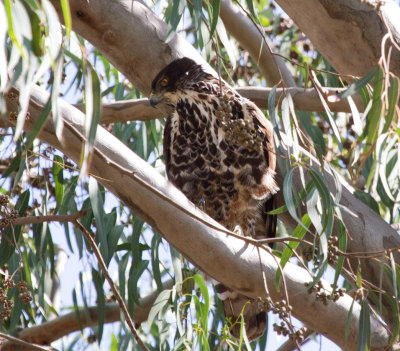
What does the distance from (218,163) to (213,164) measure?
1.0 inches

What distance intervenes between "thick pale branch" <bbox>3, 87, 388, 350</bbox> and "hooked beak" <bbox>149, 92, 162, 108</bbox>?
2.63 feet

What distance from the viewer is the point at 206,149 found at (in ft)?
10.1

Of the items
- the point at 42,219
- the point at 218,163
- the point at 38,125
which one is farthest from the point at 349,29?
the point at 38,125

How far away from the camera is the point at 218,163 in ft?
10.0

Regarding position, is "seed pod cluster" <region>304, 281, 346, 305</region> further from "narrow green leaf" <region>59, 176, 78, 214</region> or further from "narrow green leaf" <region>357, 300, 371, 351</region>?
"narrow green leaf" <region>59, 176, 78, 214</region>

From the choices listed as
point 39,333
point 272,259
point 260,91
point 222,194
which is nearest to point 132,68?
point 260,91

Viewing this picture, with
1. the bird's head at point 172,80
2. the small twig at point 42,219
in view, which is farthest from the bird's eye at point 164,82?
the small twig at point 42,219

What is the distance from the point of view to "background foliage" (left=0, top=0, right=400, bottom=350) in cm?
142

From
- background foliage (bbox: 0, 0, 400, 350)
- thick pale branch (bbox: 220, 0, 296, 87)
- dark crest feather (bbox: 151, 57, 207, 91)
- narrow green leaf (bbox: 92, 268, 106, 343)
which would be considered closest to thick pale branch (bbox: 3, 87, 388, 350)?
background foliage (bbox: 0, 0, 400, 350)

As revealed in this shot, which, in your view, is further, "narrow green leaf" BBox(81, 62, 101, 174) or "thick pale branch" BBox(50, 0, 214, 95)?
"thick pale branch" BBox(50, 0, 214, 95)

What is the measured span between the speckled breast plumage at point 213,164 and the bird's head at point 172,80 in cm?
6

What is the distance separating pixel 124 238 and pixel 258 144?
173cm

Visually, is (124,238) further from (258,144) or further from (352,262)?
(258,144)

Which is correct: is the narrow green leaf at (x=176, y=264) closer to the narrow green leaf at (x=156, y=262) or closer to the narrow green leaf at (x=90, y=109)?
the narrow green leaf at (x=156, y=262)
